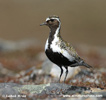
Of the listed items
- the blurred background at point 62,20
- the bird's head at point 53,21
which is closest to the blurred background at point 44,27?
the blurred background at point 62,20

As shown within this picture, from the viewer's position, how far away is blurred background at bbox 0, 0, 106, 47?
177 ft

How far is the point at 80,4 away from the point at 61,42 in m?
62.4

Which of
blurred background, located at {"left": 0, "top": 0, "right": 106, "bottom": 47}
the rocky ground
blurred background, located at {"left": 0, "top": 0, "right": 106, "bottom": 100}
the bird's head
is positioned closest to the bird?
the bird's head

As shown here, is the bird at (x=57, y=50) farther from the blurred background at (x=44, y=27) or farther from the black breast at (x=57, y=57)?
the blurred background at (x=44, y=27)

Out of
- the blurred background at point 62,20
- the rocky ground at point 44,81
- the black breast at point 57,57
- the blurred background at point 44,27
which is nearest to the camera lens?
the rocky ground at point 44,81

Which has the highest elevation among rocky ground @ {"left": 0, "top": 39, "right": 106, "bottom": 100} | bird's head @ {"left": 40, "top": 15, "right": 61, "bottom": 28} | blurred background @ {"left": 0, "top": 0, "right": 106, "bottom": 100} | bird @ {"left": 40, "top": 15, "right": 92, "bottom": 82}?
blurred background @ {"left": 0, "top": 0, "right": 106, "bottom": 100}

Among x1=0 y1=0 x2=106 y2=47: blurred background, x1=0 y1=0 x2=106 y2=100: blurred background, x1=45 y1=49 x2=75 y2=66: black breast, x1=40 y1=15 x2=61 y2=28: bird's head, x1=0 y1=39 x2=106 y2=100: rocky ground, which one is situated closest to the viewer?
x1=0 y1=39 x2=106 y2=100: rocky ground

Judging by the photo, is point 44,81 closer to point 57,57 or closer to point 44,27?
point 57,57

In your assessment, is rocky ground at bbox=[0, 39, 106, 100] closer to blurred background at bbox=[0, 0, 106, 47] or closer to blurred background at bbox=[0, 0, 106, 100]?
blurred background at bbox=[0, 0, 106, 100]

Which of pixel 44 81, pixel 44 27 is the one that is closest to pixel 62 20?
pixel 44 27

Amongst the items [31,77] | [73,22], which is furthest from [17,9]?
[31,77]

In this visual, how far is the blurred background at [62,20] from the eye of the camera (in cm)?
5406

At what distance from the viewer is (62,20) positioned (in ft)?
198

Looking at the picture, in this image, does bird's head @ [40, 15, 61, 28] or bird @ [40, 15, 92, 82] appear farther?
bird's head @ [40, 15, 61, 28]
